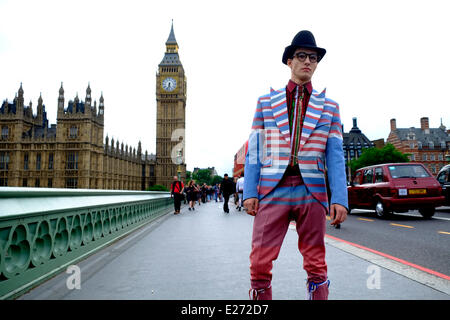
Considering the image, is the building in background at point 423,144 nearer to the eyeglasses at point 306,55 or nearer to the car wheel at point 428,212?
the car wheel at point 428,212

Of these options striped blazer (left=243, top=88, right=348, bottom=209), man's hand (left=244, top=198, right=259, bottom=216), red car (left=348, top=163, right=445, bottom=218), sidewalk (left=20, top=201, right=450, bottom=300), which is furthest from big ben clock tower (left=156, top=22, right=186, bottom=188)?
man's hand (left=244, top=198, right=259, bottom=216)

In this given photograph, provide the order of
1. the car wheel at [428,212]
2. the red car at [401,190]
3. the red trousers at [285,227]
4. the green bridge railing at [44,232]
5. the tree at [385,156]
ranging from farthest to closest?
the tree at [385,156] → the car wheel at [428,212] → the red car at [401,190] → the green bridge railing at [44,232] → the red trousers at [285,227]

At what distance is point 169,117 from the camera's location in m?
93.2

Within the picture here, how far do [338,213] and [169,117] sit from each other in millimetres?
93281

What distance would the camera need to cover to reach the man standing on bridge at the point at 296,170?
210 cm

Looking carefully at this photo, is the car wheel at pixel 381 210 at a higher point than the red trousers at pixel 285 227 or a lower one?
lower

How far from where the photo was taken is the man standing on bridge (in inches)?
82.7

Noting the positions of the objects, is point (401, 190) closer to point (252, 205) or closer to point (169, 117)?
point (252, 205)

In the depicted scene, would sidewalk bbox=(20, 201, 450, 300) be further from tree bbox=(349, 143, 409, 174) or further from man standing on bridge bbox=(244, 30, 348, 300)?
tree bbox=(349, 143, 409, 174)

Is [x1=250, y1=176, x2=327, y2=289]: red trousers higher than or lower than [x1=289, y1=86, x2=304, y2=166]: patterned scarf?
lower

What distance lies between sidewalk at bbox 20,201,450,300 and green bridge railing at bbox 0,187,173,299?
0.17 m

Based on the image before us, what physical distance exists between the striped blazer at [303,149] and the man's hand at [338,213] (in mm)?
32

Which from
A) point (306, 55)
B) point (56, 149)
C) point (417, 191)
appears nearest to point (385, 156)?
point (417, 191)

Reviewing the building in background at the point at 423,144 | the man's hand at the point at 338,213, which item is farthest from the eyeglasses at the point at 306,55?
the building in background at the point at 423,144
